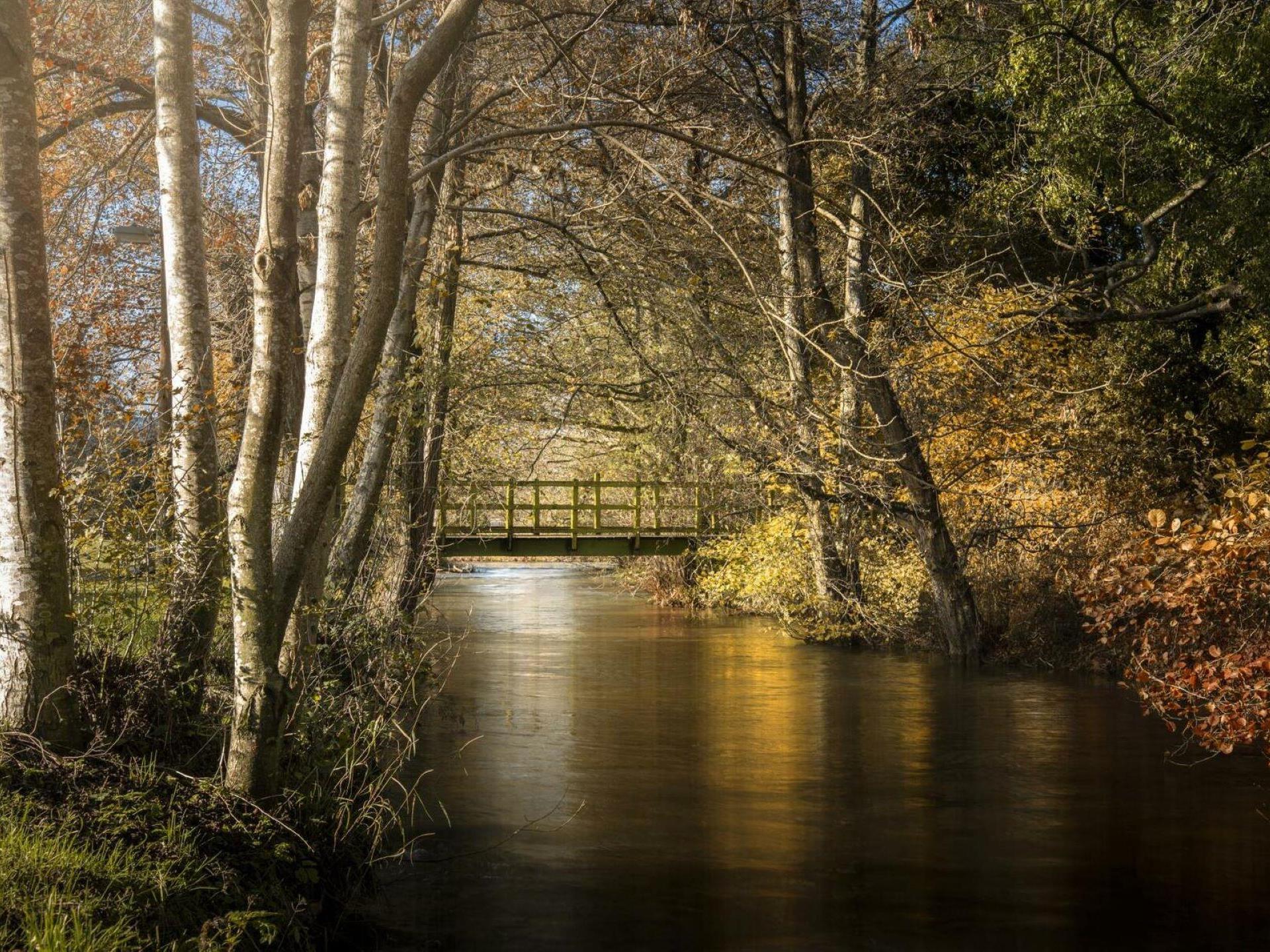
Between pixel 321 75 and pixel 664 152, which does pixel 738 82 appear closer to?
pixel 664 152

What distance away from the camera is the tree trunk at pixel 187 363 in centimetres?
661

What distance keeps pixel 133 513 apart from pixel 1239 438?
13.9m

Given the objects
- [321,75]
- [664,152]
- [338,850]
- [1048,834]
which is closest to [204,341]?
[338,850]

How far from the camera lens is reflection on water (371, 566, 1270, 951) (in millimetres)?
6969

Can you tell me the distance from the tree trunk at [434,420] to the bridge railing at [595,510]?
360mm

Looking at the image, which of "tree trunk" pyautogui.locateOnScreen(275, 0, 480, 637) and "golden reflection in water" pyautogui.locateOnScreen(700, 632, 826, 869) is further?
"golden reflection in water" pyautogui.locateOnScreen(700, 632, 826, 869)

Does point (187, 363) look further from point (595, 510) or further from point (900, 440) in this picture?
point (595, 510)

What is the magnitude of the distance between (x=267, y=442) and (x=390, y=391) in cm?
601

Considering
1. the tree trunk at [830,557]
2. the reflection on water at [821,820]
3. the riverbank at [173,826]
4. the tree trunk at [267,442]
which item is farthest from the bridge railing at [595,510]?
the tree trunk at [267,442]

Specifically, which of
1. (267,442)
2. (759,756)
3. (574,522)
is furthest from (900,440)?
(574,522)

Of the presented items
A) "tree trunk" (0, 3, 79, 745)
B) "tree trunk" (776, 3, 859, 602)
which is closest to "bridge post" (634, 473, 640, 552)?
"tree trunk" (776, 3, 859, 602)

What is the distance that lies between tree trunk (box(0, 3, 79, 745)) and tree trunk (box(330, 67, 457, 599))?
3191 millimetres

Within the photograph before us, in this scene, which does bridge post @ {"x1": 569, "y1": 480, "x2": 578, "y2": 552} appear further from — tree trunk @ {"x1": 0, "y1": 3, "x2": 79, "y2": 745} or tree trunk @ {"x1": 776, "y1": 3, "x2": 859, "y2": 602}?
tree trunk @ {"x1": 0, "y1": 3, "x2": 79, "y2": 745}

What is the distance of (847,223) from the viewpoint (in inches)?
642
